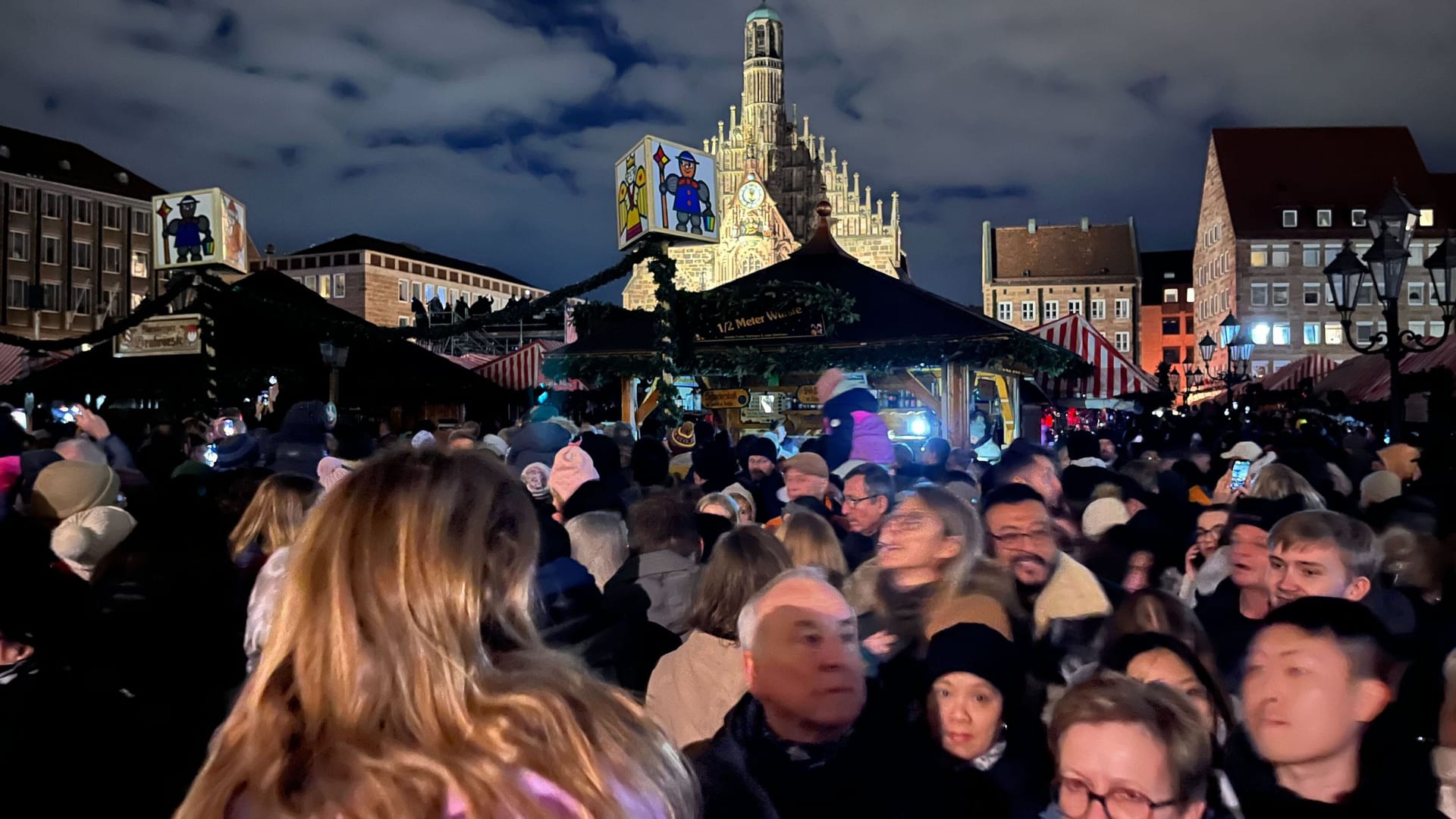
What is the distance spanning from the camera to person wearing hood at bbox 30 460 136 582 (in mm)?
4180

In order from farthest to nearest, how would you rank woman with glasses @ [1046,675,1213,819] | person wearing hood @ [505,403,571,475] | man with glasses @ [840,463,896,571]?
person wearing hood @ [505,403,571,475] → man with glasses @ [840,463,896,571] → woman with glasses @ [1046,675,1213,819]

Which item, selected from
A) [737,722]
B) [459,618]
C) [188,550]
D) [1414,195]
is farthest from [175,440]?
[1414,195]

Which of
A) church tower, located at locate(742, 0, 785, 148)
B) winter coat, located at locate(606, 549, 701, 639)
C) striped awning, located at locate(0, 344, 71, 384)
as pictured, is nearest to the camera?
winter coat, located at locate(606, 549, 701, 639)

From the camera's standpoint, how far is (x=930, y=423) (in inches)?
530

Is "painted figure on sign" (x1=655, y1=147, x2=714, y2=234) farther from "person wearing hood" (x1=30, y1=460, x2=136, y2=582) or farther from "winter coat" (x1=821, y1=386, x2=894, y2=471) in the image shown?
"person wearing hood" (x1=30, y1=460, x2=136, y2=582)

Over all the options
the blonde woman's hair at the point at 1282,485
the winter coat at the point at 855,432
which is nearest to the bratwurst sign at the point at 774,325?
the winter coat at the point at 855,432

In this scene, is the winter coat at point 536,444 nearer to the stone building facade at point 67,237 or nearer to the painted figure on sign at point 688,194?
the painted figure on sign at point 688,194

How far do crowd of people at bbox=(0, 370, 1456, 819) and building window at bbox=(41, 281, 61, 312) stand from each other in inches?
2390

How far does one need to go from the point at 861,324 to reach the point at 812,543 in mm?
9828

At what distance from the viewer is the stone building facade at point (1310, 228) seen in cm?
6081

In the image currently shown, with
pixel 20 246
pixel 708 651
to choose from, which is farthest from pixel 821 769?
pixel 20 246

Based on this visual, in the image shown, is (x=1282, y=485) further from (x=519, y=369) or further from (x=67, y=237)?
(x=67, y=237)

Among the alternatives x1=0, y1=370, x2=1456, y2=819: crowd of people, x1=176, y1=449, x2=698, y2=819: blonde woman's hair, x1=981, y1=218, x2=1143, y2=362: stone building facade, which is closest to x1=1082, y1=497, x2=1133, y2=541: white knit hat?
x1=0, y1=370, x2=1456, y2=819: crowd of people

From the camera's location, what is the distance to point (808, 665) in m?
2.41
